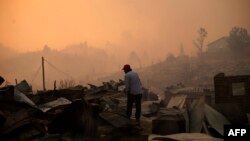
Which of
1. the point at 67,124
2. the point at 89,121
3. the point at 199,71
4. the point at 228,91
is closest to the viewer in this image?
the point at 89,121

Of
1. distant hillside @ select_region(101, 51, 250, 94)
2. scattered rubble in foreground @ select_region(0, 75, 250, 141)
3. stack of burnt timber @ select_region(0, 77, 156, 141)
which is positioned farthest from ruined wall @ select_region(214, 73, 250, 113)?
distant hillside @ select_region(101, 51, 250, 94)

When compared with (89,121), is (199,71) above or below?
above

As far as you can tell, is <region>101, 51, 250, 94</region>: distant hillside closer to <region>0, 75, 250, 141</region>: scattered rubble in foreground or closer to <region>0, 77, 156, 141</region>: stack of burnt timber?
<region>0, 75, 250, 141</region>: scattered rubble in foreground

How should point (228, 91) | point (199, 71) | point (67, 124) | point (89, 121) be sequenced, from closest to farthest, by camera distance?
point (89, 121) → point (67, 124) → point (228, 91) → point (199, 71)

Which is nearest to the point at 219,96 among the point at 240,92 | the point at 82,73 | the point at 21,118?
the point at 21,118

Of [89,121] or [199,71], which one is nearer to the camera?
[89,121]

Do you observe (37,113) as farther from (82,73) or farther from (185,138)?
(82,73)

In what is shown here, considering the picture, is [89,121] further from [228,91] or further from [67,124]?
[228,91]

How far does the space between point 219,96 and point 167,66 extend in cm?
6662

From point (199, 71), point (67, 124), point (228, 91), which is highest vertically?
point (199, 71)

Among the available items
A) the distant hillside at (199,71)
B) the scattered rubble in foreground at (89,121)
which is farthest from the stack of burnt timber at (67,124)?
the distant hillside at (199,71)

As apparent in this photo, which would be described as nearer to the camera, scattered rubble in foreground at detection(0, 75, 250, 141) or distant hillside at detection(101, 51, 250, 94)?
scattered rubble in foreground at detection(0, 75, 250, 141)

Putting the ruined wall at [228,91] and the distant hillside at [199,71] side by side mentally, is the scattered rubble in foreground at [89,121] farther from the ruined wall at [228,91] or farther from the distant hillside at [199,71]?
the distant hillside at [199,71]

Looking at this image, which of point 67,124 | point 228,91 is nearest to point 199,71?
point 228,91
